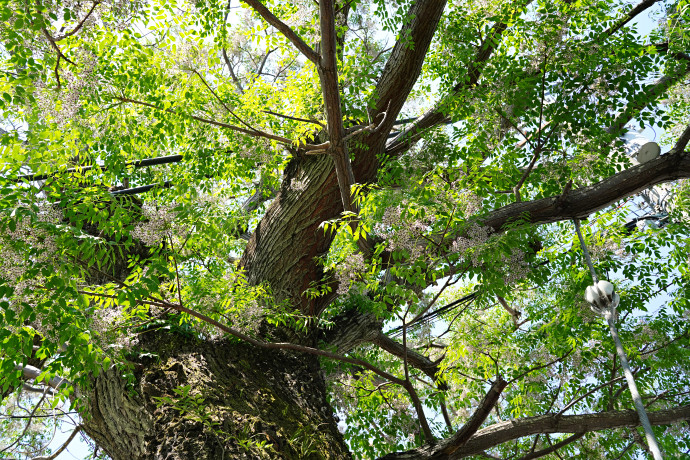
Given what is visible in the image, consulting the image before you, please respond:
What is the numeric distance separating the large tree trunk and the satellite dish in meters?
2.89

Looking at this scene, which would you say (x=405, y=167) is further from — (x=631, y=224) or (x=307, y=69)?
(x=631, y=224)

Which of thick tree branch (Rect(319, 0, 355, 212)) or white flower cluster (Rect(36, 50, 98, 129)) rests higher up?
white flower cluster (Rect(36, 50, 98, 129))

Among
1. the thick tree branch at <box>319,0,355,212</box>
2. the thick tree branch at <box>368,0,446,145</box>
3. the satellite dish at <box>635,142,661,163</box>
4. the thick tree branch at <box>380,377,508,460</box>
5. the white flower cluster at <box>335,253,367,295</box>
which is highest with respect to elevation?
the thick tree branch at <box>368,0,446,145</box>

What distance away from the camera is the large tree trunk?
10.1ft

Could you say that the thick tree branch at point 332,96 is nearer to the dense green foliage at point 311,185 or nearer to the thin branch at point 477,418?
the dense green foliage at point 311,185

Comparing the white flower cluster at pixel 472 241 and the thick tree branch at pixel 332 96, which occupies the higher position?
the thick tree branch at pixel 332 96

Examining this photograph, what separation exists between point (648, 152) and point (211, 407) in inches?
136

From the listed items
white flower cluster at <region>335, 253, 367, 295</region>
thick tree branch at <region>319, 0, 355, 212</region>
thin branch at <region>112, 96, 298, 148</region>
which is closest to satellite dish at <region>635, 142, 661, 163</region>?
thick tree branch at <region>319, 0, 355, 212</region>

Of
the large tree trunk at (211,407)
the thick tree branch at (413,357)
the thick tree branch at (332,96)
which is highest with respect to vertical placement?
the thick tree branch at (332,96)

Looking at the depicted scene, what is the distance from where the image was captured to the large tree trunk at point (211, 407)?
10.1ft

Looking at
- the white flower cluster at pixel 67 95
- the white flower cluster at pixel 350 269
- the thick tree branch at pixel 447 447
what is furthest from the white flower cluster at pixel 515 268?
the white flower cluster at pixel 67 95

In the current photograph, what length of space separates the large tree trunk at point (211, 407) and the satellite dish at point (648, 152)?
2.89m

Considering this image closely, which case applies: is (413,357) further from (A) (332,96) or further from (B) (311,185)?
(A) (332,96)

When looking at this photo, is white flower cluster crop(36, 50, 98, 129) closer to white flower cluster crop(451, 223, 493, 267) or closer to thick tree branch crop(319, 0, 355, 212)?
thick tree branch crop(319, 0, 355, 212)
